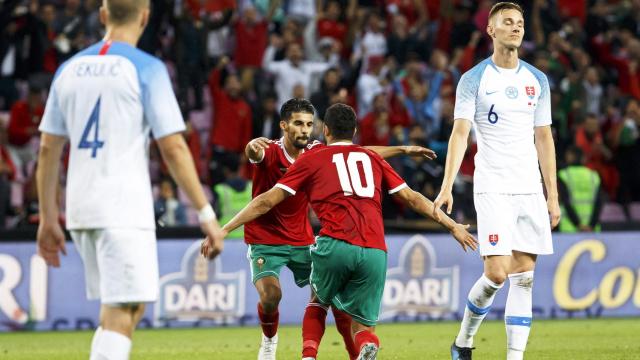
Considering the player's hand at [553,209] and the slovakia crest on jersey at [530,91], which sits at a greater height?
the slovakia crest on jersey at [530,91]

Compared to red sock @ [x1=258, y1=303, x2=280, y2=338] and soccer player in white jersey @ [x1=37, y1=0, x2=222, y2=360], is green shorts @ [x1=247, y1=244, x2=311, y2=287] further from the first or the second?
soccer player in white jersey @ [x1=37, y1=0, x2=222, y2=360]

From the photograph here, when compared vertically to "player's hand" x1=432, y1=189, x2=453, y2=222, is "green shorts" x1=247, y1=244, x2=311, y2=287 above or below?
below

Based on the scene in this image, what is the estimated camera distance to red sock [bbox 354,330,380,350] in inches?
317

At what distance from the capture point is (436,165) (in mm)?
18844

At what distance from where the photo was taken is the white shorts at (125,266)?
6129 millimetres

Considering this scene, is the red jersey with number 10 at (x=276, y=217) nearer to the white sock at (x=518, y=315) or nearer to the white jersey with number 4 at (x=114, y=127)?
the white sock at (x=518, y=315)

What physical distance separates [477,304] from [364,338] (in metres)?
1.63

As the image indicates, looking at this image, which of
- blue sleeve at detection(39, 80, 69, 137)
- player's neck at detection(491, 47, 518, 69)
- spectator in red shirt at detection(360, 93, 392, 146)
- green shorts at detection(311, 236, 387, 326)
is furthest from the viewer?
spectator in red shirt at detection(360, 93, 392, 146)

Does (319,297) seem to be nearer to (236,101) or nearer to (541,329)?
(541,329)

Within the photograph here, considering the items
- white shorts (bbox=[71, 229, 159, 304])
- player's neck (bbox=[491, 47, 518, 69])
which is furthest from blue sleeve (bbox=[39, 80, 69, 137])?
player's neck (bbox=[491, 47, 518, 69])

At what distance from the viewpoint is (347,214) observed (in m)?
8.29

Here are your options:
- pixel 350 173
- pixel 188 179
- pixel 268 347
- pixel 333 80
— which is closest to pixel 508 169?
pixel 350 173

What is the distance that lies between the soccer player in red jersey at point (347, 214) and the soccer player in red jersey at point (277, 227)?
1.03 m

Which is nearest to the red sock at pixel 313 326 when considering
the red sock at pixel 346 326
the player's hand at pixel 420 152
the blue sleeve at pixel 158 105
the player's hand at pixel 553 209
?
the red sock at pixel 346 326
